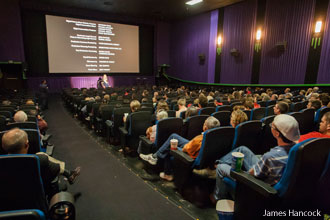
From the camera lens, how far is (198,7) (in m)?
12.3

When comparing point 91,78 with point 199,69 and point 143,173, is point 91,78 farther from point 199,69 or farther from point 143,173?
point 143,173

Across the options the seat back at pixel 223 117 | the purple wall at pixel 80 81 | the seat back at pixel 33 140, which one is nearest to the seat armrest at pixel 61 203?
the seat back at pixel 33 140

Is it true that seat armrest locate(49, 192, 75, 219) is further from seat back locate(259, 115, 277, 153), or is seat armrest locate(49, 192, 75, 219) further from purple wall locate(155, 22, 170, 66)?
purple wall locate(155, 22, 170, 66)

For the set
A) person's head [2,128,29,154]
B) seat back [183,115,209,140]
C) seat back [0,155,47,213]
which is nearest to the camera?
seat back [0,155,47,213]

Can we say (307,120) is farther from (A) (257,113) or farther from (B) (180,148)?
(B) (180,148)

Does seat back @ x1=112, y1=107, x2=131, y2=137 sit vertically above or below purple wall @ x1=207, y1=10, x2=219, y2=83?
below

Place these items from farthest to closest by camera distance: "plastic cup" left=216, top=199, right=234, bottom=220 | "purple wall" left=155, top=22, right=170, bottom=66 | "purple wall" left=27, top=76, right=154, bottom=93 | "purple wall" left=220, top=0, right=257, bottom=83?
"purple wall" left=155, top=22, right=170, bottom=66 < "purple wall" left=27, top=76, right=154, bottom=93 < "purple wall" left=220, top=0, right=257, bottom=83 < "plastic cup" left=216, top=199, right=234, bottom=220

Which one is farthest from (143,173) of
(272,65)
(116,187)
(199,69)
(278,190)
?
(199,69)

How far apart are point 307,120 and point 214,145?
2.23m

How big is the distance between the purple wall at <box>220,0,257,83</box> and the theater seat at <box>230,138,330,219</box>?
10.3m

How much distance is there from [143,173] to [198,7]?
12.0m

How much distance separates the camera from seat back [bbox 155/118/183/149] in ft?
9.45

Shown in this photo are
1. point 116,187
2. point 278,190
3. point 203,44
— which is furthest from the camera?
point 203,44

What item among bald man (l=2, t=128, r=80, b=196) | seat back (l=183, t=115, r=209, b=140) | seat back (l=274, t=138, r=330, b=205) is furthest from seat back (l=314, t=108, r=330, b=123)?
bald man (l=2, t=128, r=80, b=196)
